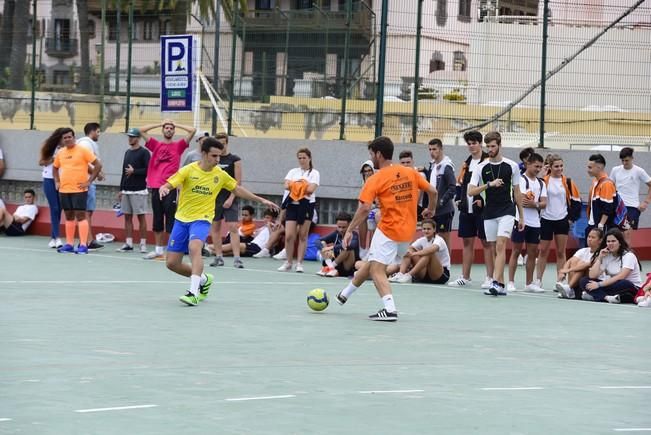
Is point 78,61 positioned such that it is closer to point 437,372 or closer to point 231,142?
point 231,142

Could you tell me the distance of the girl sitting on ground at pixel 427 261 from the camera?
18.2 metres

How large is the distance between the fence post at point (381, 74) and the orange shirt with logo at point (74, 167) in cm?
499

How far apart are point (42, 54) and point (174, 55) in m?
5.59

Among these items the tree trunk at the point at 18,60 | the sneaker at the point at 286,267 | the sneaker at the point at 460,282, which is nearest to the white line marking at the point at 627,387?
the sneaker at the point at 460,282

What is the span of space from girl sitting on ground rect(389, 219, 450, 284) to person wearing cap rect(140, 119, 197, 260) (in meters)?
3.98

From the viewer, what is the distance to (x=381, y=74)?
2378cm

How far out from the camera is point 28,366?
1004 cm

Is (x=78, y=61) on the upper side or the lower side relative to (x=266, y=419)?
Answer: upper

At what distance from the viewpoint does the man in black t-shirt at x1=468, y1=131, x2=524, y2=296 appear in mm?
16797

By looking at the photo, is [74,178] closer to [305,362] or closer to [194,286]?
[194,286]

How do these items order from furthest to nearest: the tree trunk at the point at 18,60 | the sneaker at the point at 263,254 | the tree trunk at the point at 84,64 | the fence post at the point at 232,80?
the tree trunk at the point at 18,60 < the tree trunk at the point at 84,64 < the fence post at the point at 232,80 < the sneaker at the point at 263,254

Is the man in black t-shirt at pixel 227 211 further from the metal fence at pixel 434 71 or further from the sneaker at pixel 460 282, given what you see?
the metal fence at pixel 434 71

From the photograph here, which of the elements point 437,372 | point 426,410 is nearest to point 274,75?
point 437,372

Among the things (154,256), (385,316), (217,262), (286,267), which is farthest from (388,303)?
(154,256)
